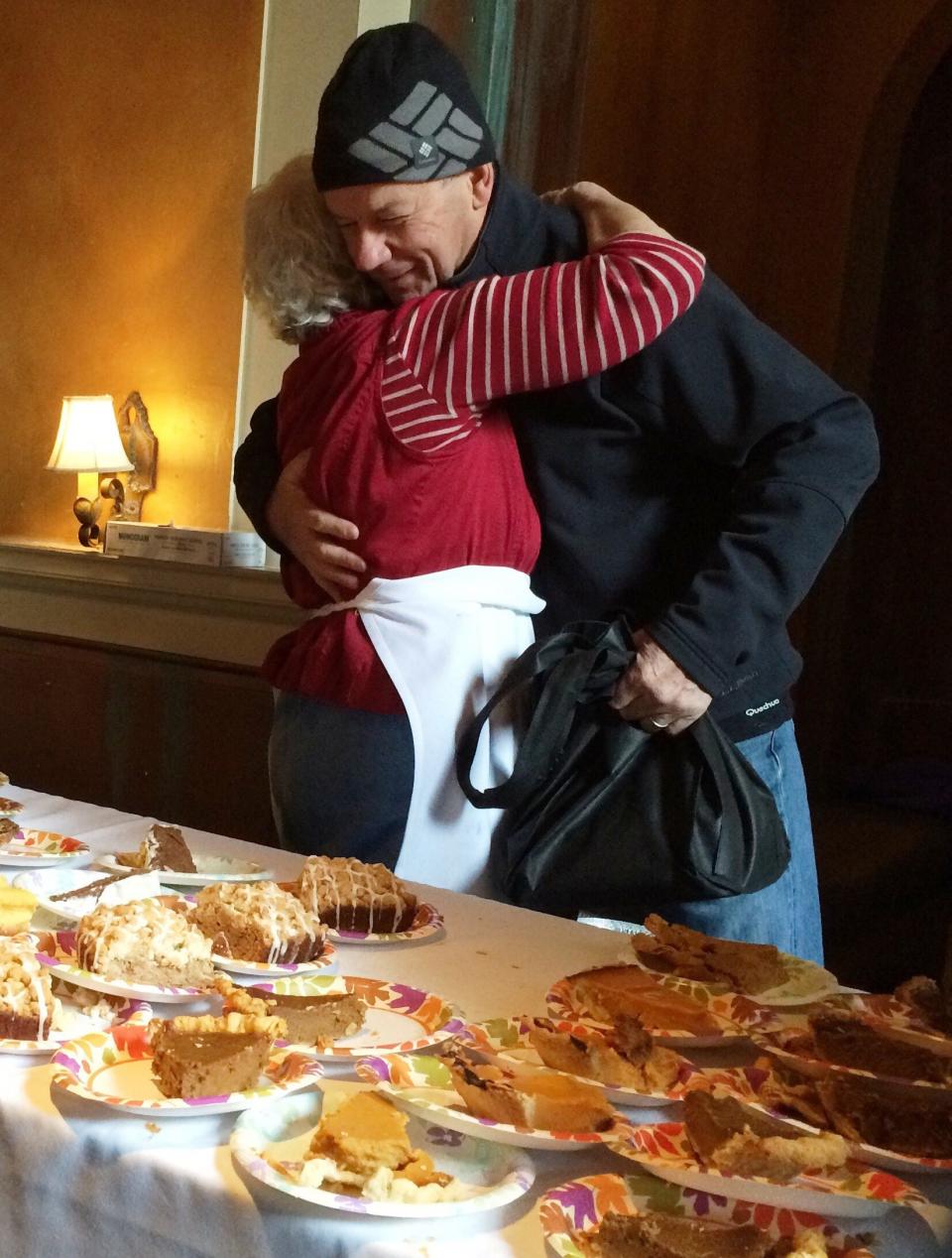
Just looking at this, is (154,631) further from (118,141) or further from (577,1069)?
(577,1069)

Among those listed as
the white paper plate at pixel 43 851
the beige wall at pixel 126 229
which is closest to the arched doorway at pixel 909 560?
the beige wall at pixel 126 229

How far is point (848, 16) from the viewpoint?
3807 millimetres

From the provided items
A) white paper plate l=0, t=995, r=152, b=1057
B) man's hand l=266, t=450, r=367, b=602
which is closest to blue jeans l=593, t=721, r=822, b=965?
man's hand l=266, t=450, r=367, b=602

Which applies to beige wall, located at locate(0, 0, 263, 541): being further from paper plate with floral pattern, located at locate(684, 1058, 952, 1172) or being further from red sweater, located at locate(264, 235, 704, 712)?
paper plate with floral pattern, located at locate(684, 1058, 952, 1172)

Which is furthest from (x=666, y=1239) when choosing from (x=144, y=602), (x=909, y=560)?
(x=909, y=560)

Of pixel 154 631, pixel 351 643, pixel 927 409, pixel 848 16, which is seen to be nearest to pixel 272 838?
pixel 154 631

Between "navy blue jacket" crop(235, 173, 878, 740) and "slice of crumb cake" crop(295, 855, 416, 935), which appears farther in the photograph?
"navy blue jacket" crop(235, 173, 878, 740)

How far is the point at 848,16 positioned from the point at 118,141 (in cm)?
199

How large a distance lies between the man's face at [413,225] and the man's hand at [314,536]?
0.22m

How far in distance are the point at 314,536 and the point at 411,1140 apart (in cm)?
83

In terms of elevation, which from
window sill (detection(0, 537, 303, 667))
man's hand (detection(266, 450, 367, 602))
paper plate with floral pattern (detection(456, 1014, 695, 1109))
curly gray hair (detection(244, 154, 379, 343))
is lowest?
window sill (detection(0, 537, 303, 667))

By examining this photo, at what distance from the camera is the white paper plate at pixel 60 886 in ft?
3.80

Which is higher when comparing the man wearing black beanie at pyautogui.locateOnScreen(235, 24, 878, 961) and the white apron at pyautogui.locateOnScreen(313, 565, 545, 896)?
the man wearing black beanie at pyautogui.locateOnScreen(235, 24, 878, 961)

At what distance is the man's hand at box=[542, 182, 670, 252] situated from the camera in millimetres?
1488
